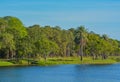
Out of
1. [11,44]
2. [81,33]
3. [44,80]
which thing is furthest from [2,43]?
[44,80]

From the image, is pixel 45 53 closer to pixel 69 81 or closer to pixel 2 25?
pixel 2 25

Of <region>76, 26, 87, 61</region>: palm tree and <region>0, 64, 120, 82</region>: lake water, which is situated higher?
<region>76, 26, 87, 61</region>: palm tree

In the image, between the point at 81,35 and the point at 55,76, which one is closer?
the point at 55,76

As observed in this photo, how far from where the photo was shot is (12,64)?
142m

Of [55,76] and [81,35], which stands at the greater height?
[81,35]

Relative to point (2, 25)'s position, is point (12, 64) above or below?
below

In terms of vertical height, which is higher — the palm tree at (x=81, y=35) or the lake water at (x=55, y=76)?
the palm tree at (x=81, y=35)

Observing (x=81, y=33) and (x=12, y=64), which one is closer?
(x=12, y=64)

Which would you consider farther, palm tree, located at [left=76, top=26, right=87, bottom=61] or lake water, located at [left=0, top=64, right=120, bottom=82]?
palm tree, located at [left=76, top=26, right=87, bottom=61]

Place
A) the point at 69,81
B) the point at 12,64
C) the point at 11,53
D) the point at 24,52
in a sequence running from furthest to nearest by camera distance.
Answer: the point at 11,53, the point at 24,52, the point at 12,64, the point at 69,81

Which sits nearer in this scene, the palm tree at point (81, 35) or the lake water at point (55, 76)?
the lake water at point (55, 76)

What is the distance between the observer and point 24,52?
501 feet

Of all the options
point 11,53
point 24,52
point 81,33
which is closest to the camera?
point 24,52

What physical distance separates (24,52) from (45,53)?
11.5m
